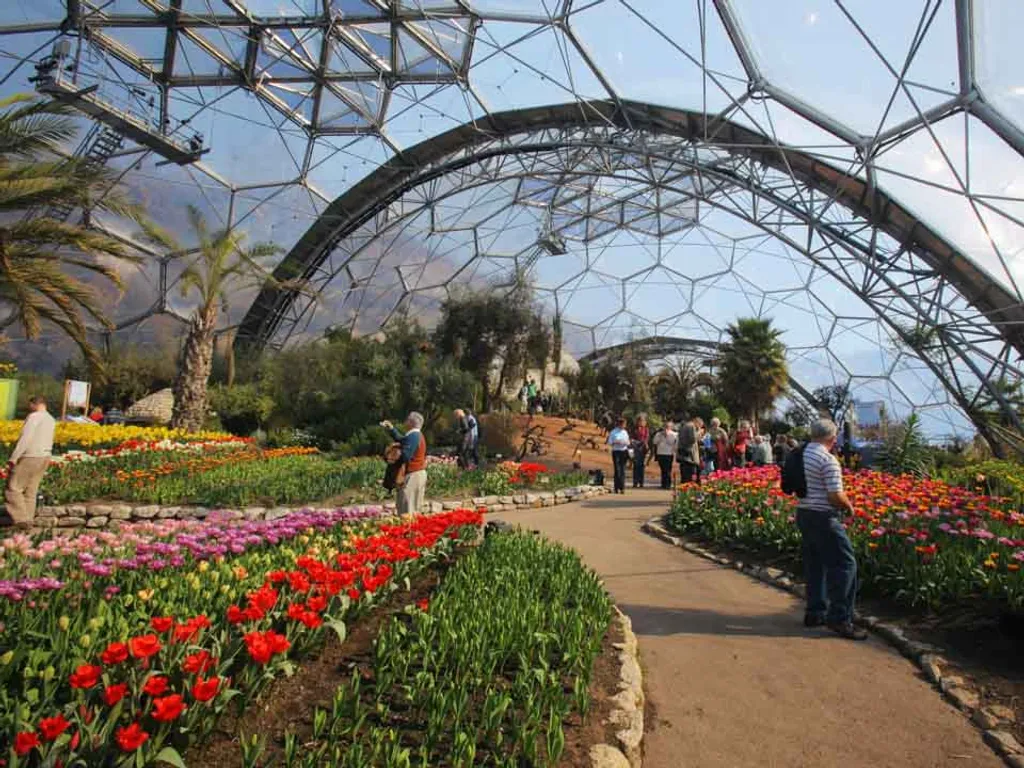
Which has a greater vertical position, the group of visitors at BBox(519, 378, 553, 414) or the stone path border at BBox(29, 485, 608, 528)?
the group of visitors at BBox(519, 378, 553, 414)

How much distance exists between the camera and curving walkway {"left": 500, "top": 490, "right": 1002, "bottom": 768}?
2676 mm

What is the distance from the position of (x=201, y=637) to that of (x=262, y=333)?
3892cm

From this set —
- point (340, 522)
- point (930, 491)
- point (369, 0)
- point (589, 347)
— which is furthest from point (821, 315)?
point (340, 522)

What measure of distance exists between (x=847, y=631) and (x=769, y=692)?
1263 mm

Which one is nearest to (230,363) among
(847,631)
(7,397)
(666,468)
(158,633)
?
(7,397)

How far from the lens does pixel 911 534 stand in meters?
5.05

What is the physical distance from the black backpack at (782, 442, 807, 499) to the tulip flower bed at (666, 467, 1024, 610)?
3.25 ft

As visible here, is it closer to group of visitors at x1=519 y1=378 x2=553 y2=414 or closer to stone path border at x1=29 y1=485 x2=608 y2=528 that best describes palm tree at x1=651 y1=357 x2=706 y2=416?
group of visitors at x1=519 y1=378 x2=553 y2=414

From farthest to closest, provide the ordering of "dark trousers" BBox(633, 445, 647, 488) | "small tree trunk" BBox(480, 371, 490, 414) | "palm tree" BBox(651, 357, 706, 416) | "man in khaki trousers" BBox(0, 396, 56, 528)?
"palm tree" BBox(651, 357, 706, 416), "small tree trunk" BBox(480, 371, 490, 414), "dark trousers" BBox(633, 445, 647, 488), "man in khaki trousers" BBox(0, 396, 56, 528)

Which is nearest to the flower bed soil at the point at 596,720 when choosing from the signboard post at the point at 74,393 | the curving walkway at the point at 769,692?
the curving walkway at the point at 769,692

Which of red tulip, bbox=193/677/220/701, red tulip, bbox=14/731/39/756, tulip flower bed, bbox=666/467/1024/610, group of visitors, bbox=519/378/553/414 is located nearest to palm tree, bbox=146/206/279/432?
group of visitors, bbox=519/378/553/414

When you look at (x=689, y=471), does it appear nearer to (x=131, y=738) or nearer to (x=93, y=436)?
(x=131, y=738)

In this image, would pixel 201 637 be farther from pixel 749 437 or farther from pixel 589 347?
pixel 589 347

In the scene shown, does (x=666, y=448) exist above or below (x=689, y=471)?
above
